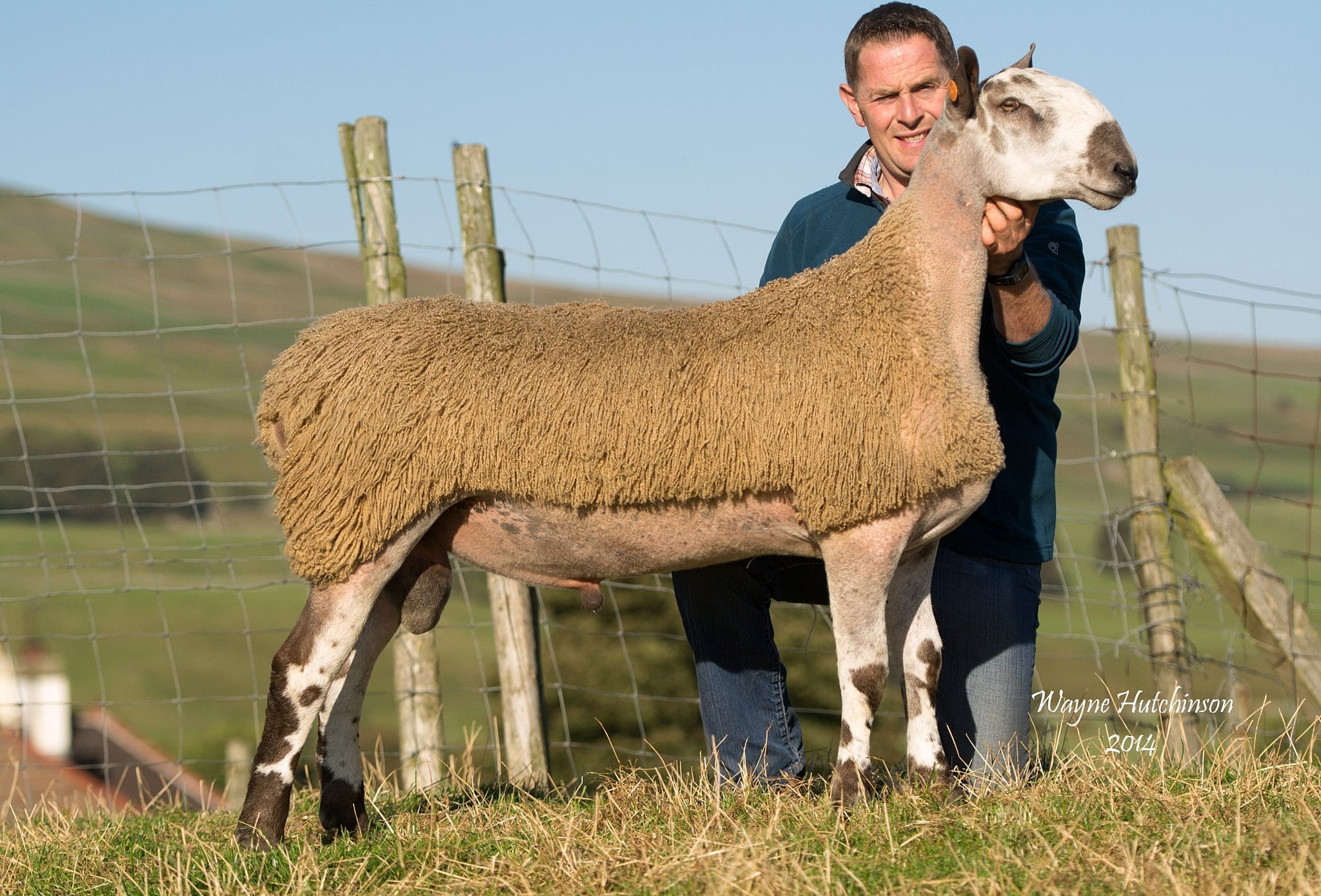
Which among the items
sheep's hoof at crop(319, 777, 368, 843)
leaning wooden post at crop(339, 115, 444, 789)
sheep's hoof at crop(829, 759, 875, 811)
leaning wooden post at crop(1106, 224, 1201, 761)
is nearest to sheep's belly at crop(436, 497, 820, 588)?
sheep's hoof at crop(829, 759, 875, 811)

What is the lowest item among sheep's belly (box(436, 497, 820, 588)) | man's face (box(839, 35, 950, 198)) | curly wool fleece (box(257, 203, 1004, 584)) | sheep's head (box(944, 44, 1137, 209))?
sheep's belly (box(436, 497, 820, 588))

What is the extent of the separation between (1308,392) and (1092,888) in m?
25.4

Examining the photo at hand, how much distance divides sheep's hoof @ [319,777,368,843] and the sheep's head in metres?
2.66

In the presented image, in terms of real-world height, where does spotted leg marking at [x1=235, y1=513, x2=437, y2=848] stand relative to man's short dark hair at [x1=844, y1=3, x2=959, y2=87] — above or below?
below

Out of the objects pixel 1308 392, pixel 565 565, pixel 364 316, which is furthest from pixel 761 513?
pixel 1308 392

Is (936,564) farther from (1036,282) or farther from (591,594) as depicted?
(591,594)

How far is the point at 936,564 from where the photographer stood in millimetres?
4285

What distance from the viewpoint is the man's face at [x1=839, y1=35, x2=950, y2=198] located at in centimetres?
390

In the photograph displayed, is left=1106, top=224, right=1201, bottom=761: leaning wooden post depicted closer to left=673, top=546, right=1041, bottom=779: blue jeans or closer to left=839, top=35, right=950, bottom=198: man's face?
left=673, top=546, right=1041, bottom=779: blue jeans

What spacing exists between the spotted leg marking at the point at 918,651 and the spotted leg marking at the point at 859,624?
22cm

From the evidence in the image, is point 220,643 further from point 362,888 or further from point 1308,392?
point 362,888

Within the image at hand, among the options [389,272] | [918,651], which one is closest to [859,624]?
[918,651]

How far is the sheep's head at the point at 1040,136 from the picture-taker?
3244 mm

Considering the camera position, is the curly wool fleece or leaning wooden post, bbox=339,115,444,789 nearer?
the curly wool fleece
